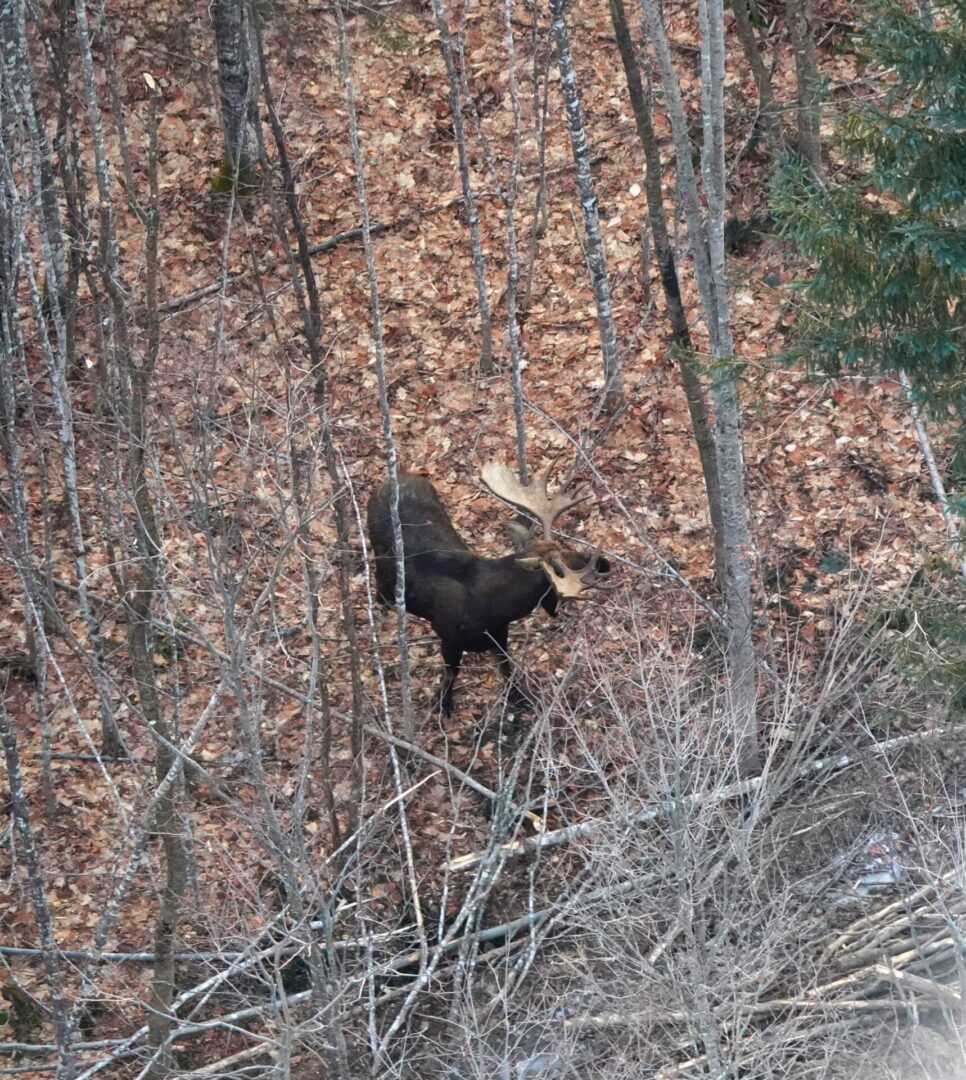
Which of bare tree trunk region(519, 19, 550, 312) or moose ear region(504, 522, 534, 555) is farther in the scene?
bare tree trunk region(519, 19, 550, 312)

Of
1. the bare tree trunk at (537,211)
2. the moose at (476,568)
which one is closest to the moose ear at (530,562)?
the moose at (476,568)

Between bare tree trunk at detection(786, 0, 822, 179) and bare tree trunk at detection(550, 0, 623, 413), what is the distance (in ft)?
6.52

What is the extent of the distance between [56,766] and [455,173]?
750 cm

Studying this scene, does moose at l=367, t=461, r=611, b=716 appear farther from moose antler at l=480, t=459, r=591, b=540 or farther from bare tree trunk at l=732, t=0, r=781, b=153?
bare tree trunk at l=732, t=0, r=781, b=153

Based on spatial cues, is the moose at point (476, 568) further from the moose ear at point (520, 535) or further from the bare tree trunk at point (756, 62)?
the bare tree trunk at point (756, 62)

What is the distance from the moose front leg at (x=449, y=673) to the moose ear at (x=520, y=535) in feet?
3.09

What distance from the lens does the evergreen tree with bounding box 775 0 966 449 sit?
6.85m

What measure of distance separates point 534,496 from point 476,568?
2.39 ft

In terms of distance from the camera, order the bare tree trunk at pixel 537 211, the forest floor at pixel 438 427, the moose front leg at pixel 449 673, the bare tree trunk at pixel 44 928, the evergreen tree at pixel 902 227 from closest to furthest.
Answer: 1. the evergreen tree at pixel 902 227
2. the bare tree trunk at pixel 44 928
3. the forest floor at pixel 438 427
4. the moose front leg at pixel 449 673
5. the bare tree trunk at pixel 537 211

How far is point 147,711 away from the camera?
7.93 meters

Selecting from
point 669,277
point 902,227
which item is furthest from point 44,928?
point 669,277

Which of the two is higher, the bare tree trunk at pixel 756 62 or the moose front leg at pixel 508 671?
the bare tree trunk at pixel 756 62

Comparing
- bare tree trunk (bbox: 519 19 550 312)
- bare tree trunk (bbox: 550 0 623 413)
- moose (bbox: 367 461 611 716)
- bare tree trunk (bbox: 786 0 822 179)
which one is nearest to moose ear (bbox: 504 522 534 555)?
moose (bbox: 367 461 611 716)

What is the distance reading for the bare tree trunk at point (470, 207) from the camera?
10.3m
